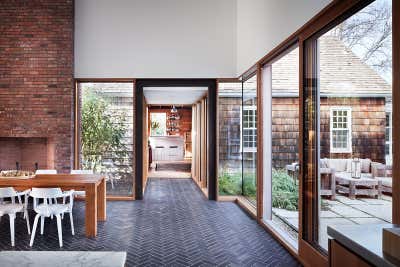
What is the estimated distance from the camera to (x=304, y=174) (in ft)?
12.0

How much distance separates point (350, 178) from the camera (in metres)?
2.85

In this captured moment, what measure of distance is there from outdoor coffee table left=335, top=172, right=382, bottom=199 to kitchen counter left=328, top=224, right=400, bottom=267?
1061 millimetres

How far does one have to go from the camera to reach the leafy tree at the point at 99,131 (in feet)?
22.9

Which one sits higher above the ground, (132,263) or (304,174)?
(304,174)

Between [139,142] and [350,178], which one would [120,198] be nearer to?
[139,142]

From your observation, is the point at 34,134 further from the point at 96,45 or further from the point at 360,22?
the point at 360,22

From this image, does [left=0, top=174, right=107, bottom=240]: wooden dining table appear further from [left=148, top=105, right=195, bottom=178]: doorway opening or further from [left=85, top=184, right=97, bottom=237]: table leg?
[left=148, top=105, right=195, bottom=178]: doorway opening

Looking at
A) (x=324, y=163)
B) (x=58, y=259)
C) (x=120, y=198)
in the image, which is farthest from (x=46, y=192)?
(x=324, y=163)

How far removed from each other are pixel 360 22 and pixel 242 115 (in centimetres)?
413

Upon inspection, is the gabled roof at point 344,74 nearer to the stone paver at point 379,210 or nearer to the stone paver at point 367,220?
the stone paver at point 379,210

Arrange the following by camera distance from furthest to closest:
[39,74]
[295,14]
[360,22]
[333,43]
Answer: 1. [39,74]
2. [295,14]
3. [333,43]
4. [360,22]

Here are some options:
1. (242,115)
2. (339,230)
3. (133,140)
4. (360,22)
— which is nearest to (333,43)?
(360,22)

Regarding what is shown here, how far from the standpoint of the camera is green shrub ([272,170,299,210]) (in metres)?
4.79

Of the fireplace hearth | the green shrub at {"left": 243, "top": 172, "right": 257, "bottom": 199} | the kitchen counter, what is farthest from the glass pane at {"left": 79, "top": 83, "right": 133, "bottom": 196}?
the kitchen counter
